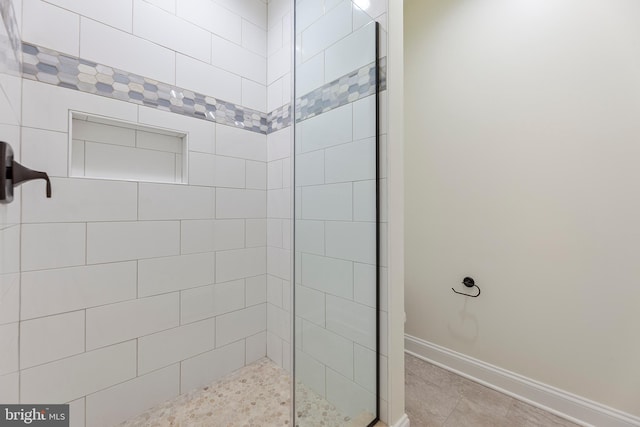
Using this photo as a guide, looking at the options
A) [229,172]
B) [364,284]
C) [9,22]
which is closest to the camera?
[9,22]

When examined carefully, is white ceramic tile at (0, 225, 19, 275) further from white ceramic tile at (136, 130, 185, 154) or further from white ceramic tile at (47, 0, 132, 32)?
white ceramic tile at (47, 0, 132, 32)

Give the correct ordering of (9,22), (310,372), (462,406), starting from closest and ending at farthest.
A: (9,22) < (310,372) < (462,406)

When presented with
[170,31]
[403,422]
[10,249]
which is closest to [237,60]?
[170,31]

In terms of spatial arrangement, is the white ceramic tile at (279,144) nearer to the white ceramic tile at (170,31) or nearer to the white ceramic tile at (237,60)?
the white ceramic tile at (237,60)

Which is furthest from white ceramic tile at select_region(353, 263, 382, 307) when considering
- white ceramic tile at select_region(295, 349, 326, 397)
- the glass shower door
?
white ceramic tile at select_region(295, 349, 326, 397)

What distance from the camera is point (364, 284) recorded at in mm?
1115

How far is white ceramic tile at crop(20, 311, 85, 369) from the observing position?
3.25 feet

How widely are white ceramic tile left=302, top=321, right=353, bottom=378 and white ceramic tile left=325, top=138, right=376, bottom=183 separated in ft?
2.00

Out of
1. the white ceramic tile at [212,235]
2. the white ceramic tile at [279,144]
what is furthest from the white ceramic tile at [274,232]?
the white ceramic tile at [279,144]

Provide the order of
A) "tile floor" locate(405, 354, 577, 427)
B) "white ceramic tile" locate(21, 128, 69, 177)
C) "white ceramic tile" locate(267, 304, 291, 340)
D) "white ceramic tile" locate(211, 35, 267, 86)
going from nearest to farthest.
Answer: "white ceramic tile" locate(21, 128, 69, 177) < "tile floor" locate(405, 354, 577, 427) < "white ceramic tile" locate(211, 35, 267, 86) < "white ceramic tile" locate(267, 304, 291, 340)

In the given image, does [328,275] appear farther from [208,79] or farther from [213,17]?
[213,17]

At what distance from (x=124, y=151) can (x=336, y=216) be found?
3.59 feet

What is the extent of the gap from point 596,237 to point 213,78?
84.3 inches

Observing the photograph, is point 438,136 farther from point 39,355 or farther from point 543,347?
point 39,355
